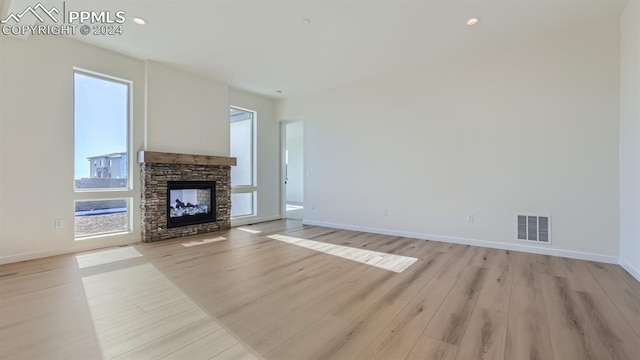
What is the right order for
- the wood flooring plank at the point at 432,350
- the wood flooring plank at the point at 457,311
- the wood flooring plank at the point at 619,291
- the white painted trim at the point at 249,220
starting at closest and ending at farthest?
the wood flooring plank at the point at 432,350, the wood flooring plank at the point at 457,311, the wood flooring plank at the point at 619,291, the white painted trim at the point at 249,220

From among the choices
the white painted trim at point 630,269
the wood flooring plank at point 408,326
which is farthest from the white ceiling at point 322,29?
the wood flooring plank at point 408,326

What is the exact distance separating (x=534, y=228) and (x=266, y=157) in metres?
5.18

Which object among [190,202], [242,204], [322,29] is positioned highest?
[322,29]

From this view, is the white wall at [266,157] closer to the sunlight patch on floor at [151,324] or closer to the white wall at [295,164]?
the sunlight patch on floor at [151,324]

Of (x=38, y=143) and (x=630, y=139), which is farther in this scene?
(x=38, y=143)

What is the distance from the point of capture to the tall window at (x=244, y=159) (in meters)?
6.29

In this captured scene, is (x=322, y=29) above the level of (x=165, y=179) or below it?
above

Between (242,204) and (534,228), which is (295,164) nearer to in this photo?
(242,204)

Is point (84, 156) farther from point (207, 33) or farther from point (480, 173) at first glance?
point (480, 173)

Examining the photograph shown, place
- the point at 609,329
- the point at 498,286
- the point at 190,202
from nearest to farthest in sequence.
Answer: the point at 609,329 < the point at 498,286 < the point at 190,202

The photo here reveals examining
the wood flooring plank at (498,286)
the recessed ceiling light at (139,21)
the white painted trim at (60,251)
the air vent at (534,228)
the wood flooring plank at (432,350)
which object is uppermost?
the recessed ceiling light at (139,21)

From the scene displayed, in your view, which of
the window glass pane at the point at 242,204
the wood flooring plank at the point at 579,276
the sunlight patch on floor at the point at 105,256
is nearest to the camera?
the wood flooring plank at the point at 579,276

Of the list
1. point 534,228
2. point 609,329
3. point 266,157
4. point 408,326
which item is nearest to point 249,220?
point 266,157

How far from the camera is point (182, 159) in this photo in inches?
192
